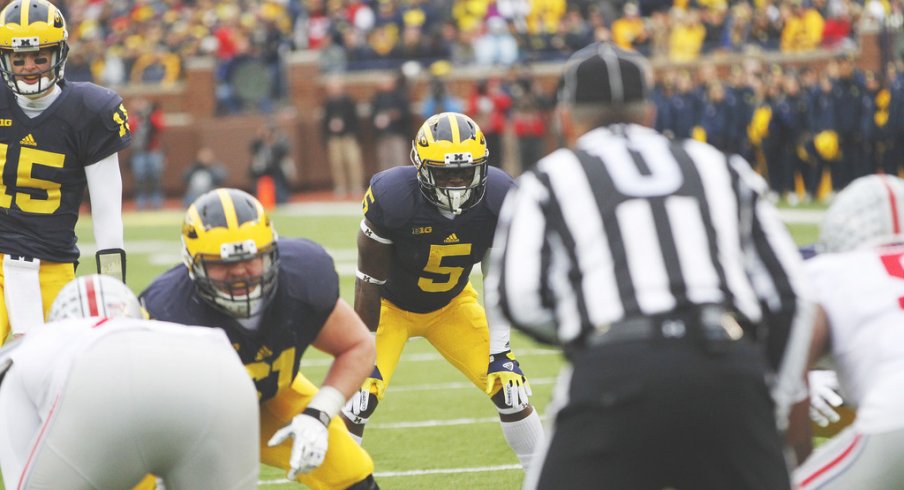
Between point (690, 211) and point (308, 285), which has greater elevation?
point (690, 211)

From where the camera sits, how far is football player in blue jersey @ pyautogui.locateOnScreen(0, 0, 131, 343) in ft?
18.3

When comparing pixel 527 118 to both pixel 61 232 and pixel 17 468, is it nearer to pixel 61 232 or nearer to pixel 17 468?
pixel 61 232

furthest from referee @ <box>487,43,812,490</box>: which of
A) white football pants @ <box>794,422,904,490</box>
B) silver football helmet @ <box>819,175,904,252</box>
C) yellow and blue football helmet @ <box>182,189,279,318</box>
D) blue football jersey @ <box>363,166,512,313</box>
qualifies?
blue football jersey @ <box>363,166,512,313</box>

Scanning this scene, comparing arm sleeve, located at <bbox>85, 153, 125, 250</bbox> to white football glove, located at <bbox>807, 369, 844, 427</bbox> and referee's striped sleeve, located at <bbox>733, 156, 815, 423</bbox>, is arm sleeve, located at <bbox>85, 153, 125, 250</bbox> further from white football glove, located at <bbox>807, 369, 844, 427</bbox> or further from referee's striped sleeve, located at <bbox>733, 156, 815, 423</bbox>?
referee's striped sleeve, located at <bbox>733, 156, 815, 423</bbox>

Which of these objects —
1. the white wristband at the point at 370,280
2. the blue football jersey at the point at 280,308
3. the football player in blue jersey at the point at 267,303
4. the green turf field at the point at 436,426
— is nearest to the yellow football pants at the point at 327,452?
the football player in blue jersey at the point at 267,303

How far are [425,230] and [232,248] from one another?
224 cm

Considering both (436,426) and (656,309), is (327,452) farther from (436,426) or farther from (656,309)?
(436,426)

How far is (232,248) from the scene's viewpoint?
12.8ft

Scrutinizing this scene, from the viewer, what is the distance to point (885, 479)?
3.54m

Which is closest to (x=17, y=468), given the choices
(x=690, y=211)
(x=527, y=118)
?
(x=690, y=211)

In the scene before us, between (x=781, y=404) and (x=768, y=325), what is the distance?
204 millimetres

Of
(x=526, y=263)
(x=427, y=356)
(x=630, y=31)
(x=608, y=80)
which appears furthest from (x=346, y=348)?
(x=630, y=31)

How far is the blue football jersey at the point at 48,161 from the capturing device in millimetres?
5633

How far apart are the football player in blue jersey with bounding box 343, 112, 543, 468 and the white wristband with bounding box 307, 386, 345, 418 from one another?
70.0 inches
